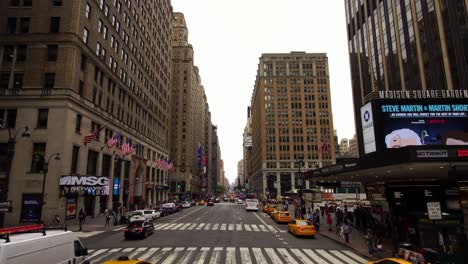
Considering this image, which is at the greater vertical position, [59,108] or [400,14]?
[400,14]

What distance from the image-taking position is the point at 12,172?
3491 cm

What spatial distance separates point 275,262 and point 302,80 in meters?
123

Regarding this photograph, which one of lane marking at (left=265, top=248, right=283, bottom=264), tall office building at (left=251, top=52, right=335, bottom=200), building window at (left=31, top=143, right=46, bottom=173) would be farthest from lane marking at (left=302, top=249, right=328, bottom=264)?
tall office building at (left=251, top=52, right=335, bottom=200)

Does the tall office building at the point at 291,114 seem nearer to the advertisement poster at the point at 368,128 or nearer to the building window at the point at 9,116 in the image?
the building window at the point at 9,116

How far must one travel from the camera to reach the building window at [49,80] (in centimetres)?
3744

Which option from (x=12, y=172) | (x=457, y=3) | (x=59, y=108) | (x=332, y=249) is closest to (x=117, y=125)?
(x=59, y=108)

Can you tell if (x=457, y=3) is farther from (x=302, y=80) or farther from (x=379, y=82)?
(x=302, y=80)

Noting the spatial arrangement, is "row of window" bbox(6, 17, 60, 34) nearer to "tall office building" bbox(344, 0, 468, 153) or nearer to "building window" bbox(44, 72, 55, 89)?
"building window" bbox(44, 72, 55, 89)

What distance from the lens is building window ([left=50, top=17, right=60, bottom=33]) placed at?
127ft

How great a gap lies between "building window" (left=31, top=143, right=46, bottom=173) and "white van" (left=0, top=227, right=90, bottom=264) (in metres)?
28.1

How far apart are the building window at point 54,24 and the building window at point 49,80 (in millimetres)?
5709

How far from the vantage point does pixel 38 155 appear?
35.4 metres

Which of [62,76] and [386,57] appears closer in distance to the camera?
[62,76]

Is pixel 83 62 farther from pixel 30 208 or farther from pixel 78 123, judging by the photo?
pixel 30 208
